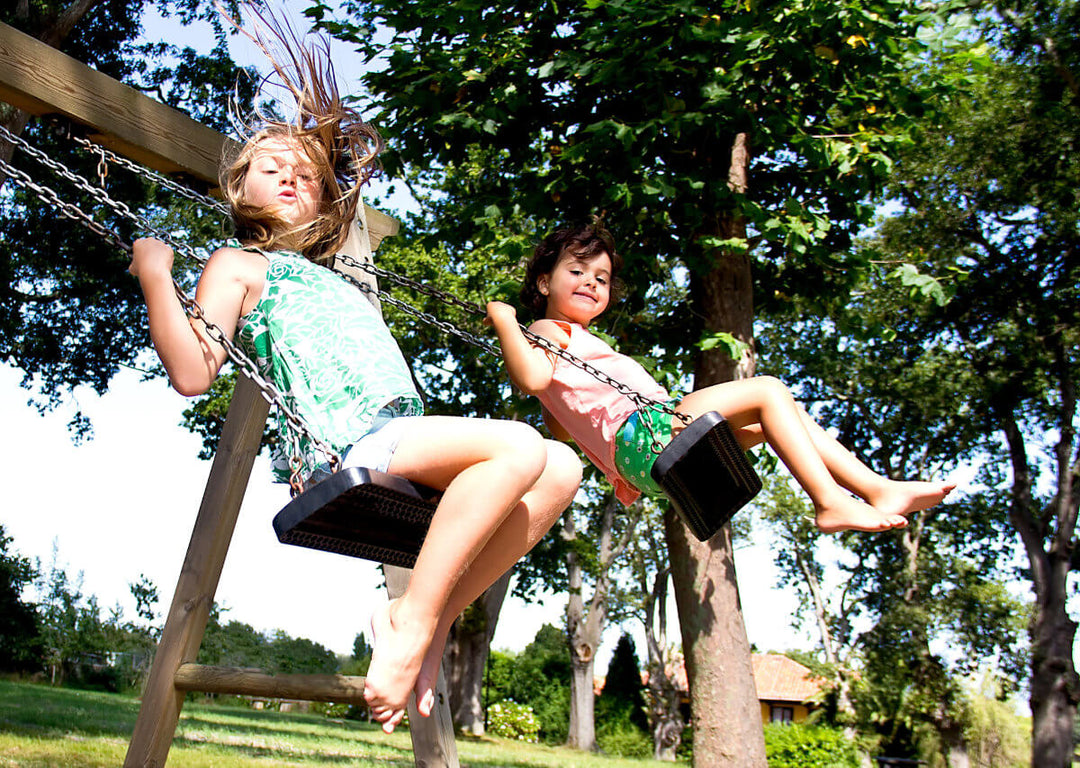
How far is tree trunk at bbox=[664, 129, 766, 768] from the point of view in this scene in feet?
20.8

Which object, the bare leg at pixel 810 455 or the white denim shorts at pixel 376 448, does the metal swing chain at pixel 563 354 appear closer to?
the bare leg at pixel 810 455

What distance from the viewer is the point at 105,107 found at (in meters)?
3.62

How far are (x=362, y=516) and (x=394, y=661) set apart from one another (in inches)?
12.0

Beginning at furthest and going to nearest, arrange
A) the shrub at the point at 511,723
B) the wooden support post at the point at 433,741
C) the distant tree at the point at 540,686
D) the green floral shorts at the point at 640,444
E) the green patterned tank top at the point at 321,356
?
1. the distant tree at the point at 540,686
2. the shrub at the point at 511,723
3. the wooden support post at the point at 433,741
4. the green floral shorts at the point at 640,444
5. the green patterned tank top at the point at 321,356

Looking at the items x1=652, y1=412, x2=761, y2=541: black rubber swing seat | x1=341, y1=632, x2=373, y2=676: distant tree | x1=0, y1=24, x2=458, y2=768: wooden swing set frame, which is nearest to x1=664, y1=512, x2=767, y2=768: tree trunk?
x1=0, y1=24, x2=458, y2=768: wooden swing set frame

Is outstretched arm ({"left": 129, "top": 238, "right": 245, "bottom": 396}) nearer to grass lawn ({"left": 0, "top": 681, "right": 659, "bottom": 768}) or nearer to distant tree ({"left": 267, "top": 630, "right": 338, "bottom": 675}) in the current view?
grass lawn ({"left": 0, "top": 681, "right": 659, "bottom": 768})

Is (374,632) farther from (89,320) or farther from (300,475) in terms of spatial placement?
(89,320)

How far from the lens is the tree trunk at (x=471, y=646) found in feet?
65.4

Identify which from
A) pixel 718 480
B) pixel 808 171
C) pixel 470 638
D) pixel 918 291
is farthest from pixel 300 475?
pixel 470 638

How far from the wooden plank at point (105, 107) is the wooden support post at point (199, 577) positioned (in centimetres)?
93

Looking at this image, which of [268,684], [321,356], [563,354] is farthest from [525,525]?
[268,684]

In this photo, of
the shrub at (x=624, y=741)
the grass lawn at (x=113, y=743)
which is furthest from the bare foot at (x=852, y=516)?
the shrub at (x=624, y=741)

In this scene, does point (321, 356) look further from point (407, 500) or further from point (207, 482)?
point (207, 482)

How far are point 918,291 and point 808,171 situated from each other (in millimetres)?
1271
